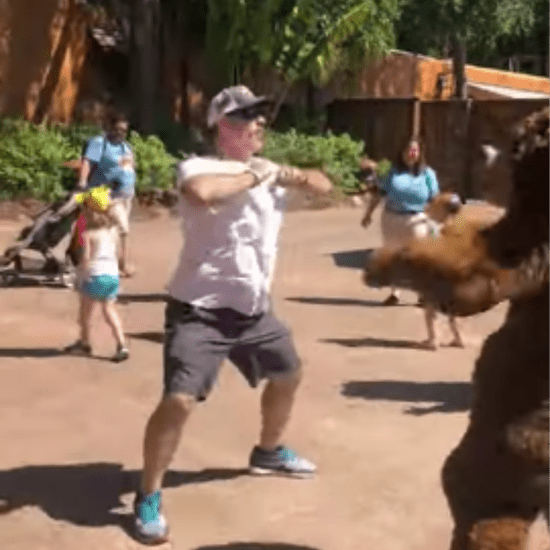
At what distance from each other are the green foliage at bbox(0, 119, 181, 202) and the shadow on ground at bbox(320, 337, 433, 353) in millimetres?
9724

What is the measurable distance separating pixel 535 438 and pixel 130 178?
26.7 ft

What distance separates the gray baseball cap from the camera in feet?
15.8

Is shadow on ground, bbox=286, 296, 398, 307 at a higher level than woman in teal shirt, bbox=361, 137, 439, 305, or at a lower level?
lower

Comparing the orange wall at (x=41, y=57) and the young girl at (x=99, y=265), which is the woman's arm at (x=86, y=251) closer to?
the young girl at (x=99, y=265)

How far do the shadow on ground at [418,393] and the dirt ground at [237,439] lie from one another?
0.06ft

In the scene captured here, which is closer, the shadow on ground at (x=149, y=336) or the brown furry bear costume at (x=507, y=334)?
the brown furry bear costume at (x=507, y=334)

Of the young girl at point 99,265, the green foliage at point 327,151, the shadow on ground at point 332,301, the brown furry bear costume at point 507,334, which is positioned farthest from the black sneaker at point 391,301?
the green foliage at point 327,151

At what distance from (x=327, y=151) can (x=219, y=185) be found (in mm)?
18108

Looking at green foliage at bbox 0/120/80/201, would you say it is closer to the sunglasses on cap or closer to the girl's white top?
the girl's white top

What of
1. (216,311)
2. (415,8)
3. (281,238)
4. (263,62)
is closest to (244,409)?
(216,311)

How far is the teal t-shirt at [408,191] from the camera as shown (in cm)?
943

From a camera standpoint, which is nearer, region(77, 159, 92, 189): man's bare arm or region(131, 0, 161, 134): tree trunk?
region(77, 159, 92, 189): man's bare arm

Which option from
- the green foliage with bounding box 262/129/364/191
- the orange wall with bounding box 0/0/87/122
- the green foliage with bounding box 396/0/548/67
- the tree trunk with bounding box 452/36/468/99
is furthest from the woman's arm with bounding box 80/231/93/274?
the green foliage with bounding box 396/0/548/67

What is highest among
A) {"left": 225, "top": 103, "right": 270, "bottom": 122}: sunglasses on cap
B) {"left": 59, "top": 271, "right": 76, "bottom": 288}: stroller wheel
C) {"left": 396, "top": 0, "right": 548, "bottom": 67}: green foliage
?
{"left": 396, "top": 0, "right": 548, "bottom": 67}: green foliage
